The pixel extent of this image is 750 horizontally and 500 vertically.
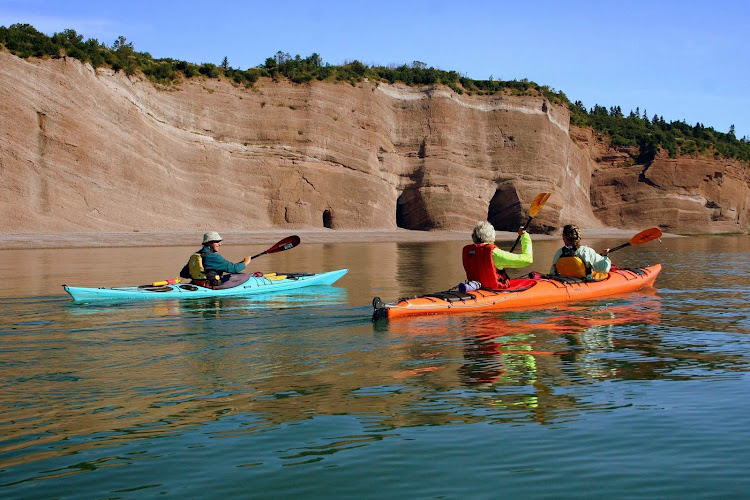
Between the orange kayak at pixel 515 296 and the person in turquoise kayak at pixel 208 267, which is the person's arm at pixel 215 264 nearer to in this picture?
the person in turquoise kayak at pixel 208 267

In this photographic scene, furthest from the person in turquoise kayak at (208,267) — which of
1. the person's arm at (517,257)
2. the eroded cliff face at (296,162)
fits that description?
the eroded cliff face at (296,162)

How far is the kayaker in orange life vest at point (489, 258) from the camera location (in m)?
9.96

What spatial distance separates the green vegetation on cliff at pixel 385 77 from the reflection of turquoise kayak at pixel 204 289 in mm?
27079

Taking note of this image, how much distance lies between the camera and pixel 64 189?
33.4 meters

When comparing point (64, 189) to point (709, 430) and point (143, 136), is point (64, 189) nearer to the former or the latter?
point (143, 136)

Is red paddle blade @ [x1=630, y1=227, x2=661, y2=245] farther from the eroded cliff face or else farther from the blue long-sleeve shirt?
the eroded cliff face

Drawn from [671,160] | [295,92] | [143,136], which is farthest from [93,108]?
[671,160]

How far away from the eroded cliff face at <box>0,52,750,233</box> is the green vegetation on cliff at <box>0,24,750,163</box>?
33.7 inches

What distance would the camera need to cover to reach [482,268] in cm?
1064

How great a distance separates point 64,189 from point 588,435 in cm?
3288

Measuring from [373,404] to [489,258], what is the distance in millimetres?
5348

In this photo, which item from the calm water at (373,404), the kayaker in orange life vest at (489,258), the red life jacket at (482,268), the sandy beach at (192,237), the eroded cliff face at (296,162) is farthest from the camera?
the eroded cliff face at (296,162)

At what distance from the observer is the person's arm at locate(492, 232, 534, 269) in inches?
386

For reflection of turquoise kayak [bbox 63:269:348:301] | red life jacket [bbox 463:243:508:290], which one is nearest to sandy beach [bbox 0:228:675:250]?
reflection of turquoise kayak [bbox 63:269:348:301]
